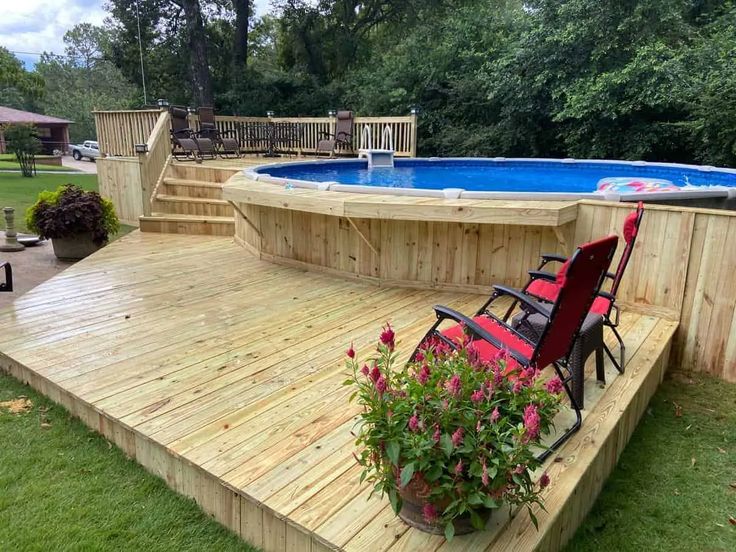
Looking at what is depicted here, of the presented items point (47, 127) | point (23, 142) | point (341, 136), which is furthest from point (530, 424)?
point (47, 127)

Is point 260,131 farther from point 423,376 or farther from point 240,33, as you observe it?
point 423,376

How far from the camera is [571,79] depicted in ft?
35.6

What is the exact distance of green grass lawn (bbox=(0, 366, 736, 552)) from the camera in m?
1.87

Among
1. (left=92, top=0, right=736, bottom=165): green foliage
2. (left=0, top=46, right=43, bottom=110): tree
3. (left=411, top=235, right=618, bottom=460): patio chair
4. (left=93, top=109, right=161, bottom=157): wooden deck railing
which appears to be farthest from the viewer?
(left=0, top=46, right=43, bottom=110): tree

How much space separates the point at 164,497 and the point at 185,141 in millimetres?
8594

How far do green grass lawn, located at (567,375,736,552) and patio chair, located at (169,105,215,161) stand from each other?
8.80 metres

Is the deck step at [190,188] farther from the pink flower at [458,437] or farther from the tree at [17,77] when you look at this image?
the tree at [17,77]

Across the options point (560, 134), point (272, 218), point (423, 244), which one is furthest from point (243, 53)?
point (423, 244)

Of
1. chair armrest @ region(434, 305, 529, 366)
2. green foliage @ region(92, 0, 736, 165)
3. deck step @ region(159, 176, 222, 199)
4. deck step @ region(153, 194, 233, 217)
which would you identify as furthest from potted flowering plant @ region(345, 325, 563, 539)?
green foliage @ region(92, 0, 736, 165)

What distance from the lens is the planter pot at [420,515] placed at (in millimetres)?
1546

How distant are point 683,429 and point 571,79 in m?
9.83

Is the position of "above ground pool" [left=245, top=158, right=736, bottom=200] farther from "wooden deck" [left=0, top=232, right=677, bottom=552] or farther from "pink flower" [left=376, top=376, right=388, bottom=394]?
"pink flower" [left=376, top=376, right=388, bottom=394]

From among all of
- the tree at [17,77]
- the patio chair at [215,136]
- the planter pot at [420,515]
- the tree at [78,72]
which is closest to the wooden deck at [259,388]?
the planter pot at [420,515]

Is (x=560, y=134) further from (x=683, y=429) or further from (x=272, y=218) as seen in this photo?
(x=683, y=429)
